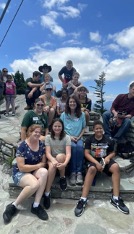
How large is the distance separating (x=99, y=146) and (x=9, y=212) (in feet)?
6.06

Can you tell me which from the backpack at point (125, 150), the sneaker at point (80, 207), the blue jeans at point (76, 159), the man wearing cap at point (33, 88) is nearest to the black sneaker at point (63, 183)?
the blue jeans at point (76, 159)

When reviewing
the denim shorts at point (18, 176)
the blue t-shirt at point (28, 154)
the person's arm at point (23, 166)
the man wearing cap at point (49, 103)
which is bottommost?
the denim shorts at point (18, 176)

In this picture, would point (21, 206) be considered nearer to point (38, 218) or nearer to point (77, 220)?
point (38, 218)

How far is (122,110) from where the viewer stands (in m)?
5.55

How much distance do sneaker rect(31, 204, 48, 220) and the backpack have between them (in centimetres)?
233

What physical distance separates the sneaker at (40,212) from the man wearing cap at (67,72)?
4.84m

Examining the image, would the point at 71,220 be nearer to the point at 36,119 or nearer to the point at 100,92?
the point at 36,119

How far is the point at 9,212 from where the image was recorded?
351 centimetres

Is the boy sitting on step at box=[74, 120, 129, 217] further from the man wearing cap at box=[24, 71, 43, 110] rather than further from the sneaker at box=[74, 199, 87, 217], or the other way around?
the man wearing cap at box=[24, 71, 43, 110]

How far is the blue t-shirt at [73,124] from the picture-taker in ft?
15.7

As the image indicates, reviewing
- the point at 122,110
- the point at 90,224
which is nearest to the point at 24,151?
the point at 90,224

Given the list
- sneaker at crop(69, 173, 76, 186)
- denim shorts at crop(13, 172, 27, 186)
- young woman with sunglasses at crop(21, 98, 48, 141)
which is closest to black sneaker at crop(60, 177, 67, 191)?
sneaker at crop(69, 173, 76, 186)

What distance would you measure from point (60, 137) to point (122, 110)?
198 cm

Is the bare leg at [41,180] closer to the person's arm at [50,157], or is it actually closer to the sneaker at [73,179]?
the person's arm at [50,157]
